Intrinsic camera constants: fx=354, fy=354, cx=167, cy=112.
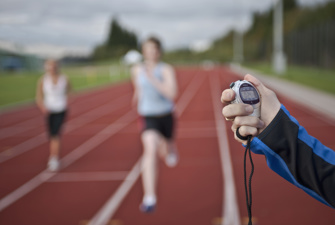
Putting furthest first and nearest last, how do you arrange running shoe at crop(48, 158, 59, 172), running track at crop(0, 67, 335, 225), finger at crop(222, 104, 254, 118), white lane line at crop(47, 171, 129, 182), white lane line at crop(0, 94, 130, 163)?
white lane line at crop(0, 94, 130, 163)
running shoe at crop(48, 158, 59, 172)
white lane line at crop(47, 171, 129, 182)
running track at crop(0, 67, 335, 225)
finger at crop(222, 104, 254, 118)

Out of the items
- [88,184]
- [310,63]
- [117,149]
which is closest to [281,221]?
[88,184]

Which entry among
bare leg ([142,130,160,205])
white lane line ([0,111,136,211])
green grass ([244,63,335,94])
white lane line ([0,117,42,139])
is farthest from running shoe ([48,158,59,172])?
green grass ([244,63,335,94])

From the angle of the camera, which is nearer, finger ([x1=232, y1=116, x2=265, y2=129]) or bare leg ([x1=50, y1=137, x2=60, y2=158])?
finger ([x1=232, y1=116, x2=265, y2=129])

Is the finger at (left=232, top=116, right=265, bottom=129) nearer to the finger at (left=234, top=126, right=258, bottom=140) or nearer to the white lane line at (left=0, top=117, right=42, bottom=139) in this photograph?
the finger at (left=234, top=126, right=258, bottom=140)

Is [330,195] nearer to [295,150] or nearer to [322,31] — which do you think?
[295,150]

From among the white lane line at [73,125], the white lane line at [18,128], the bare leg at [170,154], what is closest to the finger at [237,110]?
the bare leg at [170,154]

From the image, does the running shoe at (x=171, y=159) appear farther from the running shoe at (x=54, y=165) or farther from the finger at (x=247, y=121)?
Result: the finger at (x=247, y=121)

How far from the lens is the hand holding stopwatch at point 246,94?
3.20 ft

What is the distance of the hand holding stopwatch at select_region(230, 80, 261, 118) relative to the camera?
3.20 feet

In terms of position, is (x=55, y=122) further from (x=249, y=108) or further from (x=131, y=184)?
(x=249, y=108)

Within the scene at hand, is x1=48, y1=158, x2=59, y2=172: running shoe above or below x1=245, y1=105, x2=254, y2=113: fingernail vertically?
below

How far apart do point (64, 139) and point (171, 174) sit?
380 centimetres

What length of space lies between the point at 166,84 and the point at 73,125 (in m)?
6.37

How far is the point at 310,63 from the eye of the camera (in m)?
24.8
